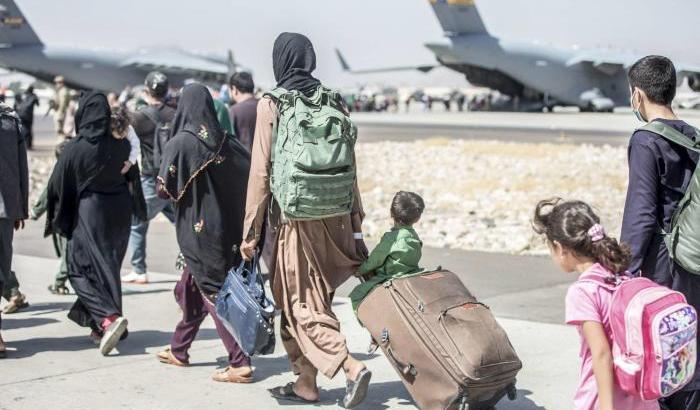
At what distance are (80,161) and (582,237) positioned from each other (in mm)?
4112

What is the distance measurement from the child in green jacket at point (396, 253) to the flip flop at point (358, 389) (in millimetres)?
362

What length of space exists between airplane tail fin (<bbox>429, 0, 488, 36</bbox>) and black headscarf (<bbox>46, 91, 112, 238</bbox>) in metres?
54.1

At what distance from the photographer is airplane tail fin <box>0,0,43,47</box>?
189ft

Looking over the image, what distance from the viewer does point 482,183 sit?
20.2 m

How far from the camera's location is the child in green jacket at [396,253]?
17.6 feet

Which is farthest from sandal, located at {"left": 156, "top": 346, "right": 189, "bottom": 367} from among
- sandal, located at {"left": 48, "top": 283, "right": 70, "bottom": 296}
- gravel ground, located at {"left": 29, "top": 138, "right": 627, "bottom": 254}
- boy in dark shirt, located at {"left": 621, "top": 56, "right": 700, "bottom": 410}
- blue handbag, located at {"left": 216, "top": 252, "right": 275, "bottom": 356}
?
gravel ground, located at {"left": 29, "top": 138, "right": 627, "bottom": 254}

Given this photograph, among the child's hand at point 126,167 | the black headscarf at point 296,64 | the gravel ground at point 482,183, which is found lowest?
the gravel ground at point 482,183

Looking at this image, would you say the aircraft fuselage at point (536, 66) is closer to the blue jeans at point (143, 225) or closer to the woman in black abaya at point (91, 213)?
the blue jeans at point (143, 225)

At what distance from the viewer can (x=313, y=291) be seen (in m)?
5.41

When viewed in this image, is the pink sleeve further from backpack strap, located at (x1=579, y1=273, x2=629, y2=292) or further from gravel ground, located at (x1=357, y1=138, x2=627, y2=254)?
gravel ground, located at (x1=357, y1=138, x2=627, y2=254)

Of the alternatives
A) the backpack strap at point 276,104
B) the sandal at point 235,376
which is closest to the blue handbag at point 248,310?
the sandal at point 235,376

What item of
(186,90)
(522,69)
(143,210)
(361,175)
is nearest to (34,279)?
(143,210)

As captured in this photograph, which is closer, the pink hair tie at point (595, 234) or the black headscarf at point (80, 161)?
the pink hair tie at point (595, 234)

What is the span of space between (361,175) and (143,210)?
49.2ft
